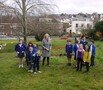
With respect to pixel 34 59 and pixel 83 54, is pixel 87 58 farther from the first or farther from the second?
pixel 34 59

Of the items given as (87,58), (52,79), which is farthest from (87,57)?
(52,79)

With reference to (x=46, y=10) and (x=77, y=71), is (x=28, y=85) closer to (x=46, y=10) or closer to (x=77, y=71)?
(x=77, y=71)

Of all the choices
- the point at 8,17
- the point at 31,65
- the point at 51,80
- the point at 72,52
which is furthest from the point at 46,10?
the point at 51,80

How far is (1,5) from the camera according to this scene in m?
26.9

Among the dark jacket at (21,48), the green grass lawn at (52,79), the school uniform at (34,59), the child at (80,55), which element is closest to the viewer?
the green grass lawn at (52,79)

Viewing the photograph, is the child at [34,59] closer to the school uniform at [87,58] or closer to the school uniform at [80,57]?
the school uniform at [80,57]

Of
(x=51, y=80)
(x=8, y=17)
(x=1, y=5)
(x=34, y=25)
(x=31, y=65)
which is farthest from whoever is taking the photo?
(x=34, y=25)

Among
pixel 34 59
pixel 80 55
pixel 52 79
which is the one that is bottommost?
pixel 52 79

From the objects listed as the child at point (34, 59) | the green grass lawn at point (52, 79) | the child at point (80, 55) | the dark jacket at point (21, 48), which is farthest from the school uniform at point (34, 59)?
the child at point (80, 55)

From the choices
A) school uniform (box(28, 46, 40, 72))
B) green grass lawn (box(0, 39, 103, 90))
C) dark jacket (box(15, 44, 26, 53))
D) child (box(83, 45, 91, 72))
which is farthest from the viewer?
dark jacket (box(15, 44, 26, 53))

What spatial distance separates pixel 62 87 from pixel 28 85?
58.9 inches

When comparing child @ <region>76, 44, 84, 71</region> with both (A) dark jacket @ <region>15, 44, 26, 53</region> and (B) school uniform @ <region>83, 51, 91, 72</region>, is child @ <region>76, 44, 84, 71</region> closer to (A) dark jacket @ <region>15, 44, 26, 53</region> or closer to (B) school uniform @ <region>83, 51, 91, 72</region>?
(B) school uniform @ <region>83, 51, 91, 72</region>

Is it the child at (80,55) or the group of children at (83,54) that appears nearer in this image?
the group of children at (83,54)

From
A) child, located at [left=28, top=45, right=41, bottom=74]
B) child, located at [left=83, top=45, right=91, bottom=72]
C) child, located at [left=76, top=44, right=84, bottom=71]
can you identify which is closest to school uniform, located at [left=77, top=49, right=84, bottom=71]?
A: child, located at [left=76, top=44, right=84, bottom=71]
